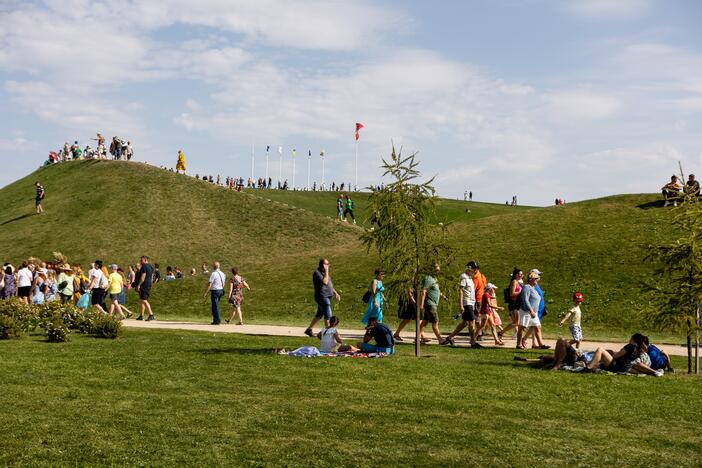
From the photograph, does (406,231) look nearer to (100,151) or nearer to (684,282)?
(684,282)

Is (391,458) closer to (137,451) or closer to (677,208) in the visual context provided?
(137,451)

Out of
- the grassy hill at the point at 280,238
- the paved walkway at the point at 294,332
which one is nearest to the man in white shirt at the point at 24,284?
the paved walkway at the point at 294,332

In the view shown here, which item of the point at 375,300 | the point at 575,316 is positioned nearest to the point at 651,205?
the point at 575,316

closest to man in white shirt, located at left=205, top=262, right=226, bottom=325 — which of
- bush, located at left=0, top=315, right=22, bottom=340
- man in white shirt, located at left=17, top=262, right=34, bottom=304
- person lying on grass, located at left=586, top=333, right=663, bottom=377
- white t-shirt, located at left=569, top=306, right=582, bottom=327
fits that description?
man in white shirt, located at left=17, top=262, right=34, bottom=304

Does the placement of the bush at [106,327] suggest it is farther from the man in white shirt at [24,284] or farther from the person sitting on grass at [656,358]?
the person sitting on grass at [656,358]

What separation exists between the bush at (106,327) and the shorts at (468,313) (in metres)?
9.82

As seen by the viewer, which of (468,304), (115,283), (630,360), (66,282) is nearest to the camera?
(630,360)

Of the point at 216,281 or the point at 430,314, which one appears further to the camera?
the point at 216,281

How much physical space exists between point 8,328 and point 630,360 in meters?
16.0

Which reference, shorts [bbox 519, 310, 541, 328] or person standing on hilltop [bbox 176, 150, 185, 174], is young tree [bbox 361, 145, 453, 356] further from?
person standing on hilltop [bbox 176, 150, 185, 174]

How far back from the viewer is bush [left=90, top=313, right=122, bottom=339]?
68.9 ft

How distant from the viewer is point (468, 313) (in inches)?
828

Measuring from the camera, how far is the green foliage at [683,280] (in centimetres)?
1606

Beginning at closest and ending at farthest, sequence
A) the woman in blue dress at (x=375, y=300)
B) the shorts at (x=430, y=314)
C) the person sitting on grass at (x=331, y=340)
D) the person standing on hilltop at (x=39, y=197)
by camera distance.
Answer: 1. the person sitting on grass at (x=331, y=340)
2. the woman in blue dress at (x=375, y=300)
3. the shorts at (x=430, y=314)
4. the person standing on hilltop at (x=39, y=197)
